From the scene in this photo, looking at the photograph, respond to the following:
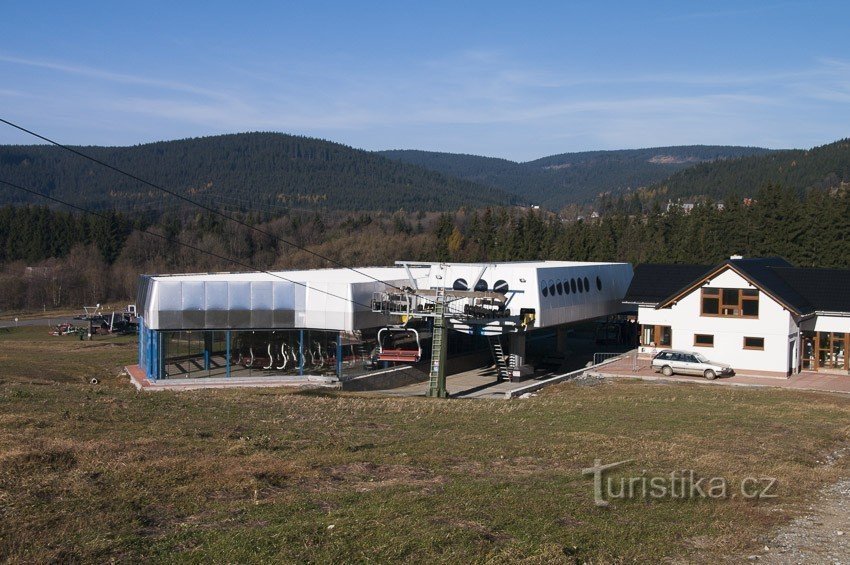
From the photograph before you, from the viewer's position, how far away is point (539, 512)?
39.4 ft

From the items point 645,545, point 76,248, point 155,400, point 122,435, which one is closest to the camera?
point 645,545

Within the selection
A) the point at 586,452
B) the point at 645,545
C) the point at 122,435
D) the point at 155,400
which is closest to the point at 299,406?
the point at 155,400

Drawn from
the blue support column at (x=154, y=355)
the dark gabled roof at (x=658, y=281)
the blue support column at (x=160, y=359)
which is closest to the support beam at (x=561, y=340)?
the dark gabled roof at (x=658, y=281)

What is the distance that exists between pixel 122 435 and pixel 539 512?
30.3ft

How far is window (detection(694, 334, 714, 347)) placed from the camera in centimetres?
3859

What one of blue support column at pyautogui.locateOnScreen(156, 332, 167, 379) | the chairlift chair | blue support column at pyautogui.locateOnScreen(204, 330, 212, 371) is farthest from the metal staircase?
blue support column at pyautogui.locateOnScreen(156, 332, 167, 379)

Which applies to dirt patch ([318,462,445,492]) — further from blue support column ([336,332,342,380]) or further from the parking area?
the parking area

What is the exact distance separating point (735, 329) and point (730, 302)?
1272 millimetres

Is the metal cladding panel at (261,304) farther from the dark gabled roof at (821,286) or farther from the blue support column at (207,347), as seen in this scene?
the dark gabled roof at (821,286)

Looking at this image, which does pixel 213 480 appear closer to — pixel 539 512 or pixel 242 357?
pixel 539 512

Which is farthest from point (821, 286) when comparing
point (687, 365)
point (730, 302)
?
point (687, 365)

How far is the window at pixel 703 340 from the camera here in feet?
127

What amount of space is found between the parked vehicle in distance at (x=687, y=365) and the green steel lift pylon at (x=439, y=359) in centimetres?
1018

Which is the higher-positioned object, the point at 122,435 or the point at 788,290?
the point at 788,290
